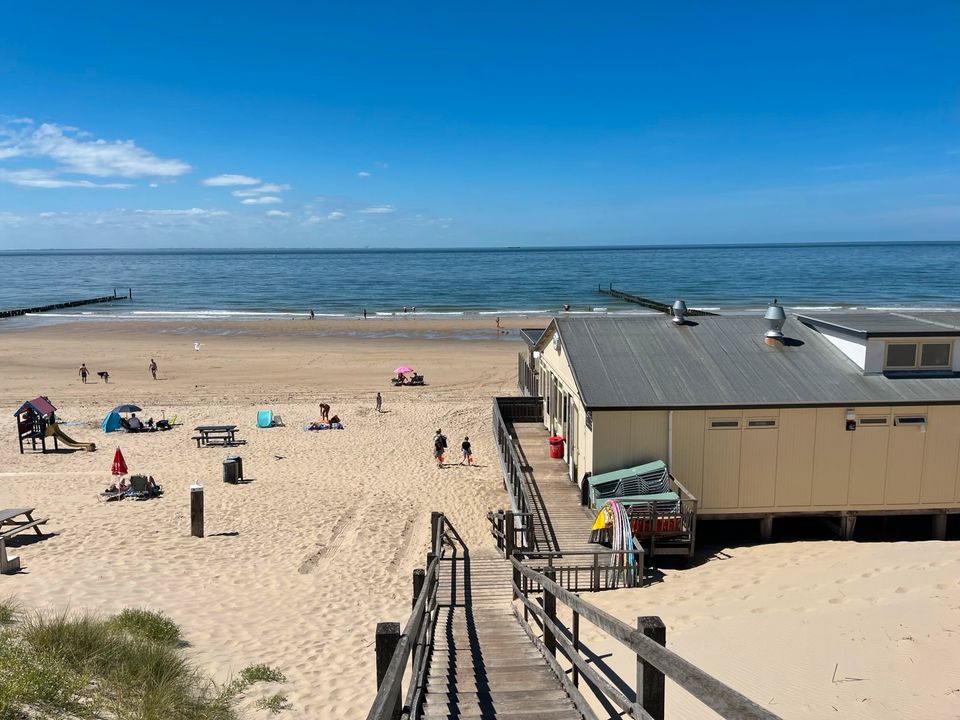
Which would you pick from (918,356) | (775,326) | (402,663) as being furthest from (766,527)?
(402,663)

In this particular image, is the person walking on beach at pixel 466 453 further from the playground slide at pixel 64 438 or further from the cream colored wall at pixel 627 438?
the playground slide at pixel 64 438

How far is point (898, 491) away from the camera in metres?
15.3

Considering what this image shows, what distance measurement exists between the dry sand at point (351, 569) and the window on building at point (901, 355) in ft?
14.5

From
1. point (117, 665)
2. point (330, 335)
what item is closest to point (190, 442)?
point (117, 665)

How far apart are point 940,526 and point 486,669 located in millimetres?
13587

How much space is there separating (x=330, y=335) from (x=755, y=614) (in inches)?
1919

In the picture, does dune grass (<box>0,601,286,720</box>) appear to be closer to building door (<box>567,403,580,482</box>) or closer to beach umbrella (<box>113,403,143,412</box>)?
building door (<box>567,403,580,482</box>)

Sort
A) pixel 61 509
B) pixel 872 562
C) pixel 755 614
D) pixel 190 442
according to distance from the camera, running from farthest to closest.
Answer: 1. pixel 190 442
2. pixel 61 509
3. pixel 872 562
4. pixel 755 614

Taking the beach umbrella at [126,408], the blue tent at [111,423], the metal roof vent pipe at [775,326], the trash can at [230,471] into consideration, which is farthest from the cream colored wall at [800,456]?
the beach umbrella at [126,408]

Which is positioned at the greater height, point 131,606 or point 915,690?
point 915,690

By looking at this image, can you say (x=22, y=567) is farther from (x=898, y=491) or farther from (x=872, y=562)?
(x=898, y=491)

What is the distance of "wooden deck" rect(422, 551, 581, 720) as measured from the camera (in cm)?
548

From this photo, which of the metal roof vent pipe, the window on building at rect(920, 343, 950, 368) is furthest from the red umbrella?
the window on building at rect(920, 343, 950, 368)

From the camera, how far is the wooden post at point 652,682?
3.76 metres
